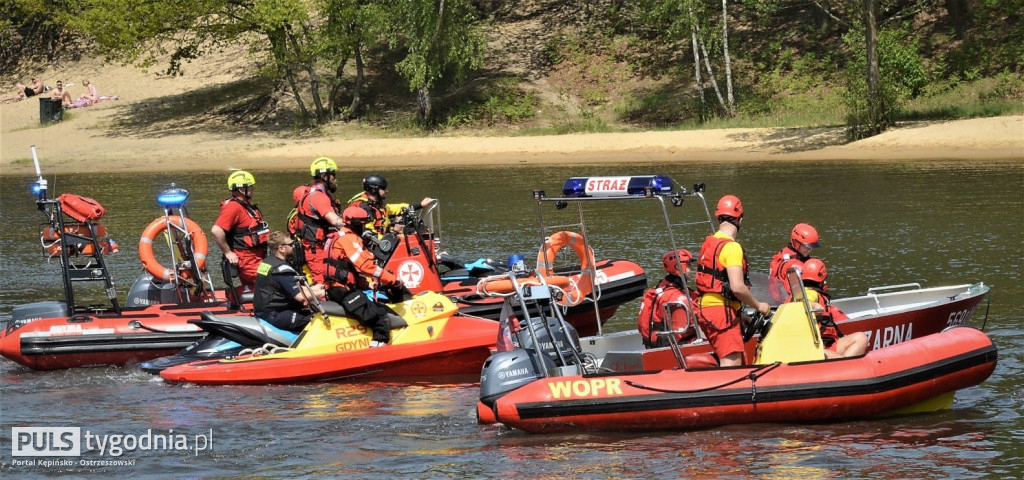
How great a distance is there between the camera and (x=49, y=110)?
135 feet

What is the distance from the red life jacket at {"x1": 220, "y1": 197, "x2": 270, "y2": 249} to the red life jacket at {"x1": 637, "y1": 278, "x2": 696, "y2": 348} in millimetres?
4440

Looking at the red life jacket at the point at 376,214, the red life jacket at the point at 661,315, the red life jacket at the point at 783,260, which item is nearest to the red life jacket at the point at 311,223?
the red life jacket at the point at 376,214

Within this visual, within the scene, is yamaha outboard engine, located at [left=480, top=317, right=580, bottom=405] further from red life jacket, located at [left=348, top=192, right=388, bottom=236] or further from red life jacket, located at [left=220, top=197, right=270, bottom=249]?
red life jacket, located at [left=220, top=197, right=270, bottom=249]

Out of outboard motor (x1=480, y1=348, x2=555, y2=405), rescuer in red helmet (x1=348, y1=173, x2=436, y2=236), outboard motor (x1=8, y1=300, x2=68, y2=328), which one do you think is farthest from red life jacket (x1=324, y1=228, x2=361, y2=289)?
outboard motor (x1=8, y1=300, x2=68, y2=328)

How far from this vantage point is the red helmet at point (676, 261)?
9156 millimetres

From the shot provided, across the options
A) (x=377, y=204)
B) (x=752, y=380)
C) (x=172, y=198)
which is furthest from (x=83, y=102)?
(x=752, y=380)

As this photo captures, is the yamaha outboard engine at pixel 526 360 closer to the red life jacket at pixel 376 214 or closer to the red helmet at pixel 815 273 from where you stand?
the red helmet at pixel 815 273

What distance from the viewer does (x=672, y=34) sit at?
35.9 m

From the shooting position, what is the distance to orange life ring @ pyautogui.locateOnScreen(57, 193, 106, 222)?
12.2 metres

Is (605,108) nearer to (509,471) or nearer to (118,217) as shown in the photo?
(118,217)

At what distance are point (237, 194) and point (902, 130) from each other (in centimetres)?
2127

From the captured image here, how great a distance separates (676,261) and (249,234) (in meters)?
5.03

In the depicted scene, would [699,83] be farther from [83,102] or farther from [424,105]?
[83,102]

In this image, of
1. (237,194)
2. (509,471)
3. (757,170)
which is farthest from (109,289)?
(757,170)
